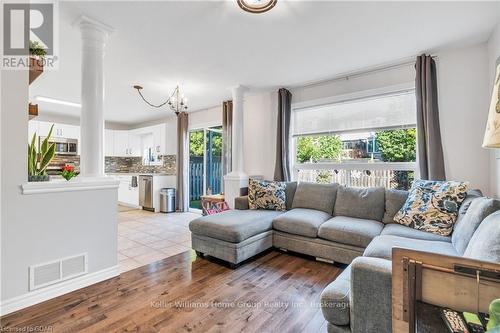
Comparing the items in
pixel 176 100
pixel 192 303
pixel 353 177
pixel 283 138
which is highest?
pixel 176 100

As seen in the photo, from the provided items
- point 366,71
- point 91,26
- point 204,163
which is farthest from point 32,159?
point 204,163

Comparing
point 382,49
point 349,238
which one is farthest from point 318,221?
point 382,49

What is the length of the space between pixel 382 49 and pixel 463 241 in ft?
7.09

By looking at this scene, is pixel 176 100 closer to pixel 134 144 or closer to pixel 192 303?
pixel 192 303

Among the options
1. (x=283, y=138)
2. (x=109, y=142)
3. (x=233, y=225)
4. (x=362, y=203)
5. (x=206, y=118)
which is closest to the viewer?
(x=233, y=225)

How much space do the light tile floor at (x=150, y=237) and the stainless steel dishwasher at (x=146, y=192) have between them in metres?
0.43

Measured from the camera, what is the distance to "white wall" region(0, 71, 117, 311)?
1754 millimetres

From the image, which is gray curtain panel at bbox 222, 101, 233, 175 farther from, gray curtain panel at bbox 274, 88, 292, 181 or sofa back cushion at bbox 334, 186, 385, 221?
sofa back cushion at bbox 334, 186, 385, 221

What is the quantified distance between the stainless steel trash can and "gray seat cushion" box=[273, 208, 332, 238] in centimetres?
351

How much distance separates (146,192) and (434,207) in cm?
567

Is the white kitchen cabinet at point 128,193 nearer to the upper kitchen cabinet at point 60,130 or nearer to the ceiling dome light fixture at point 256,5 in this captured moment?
the upper kitchen cabinet at point 60,130

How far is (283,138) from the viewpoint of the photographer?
3.99 metres

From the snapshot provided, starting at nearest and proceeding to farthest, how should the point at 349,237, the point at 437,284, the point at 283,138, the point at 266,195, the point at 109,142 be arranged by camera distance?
the point at 437,284 < the point at 349,237 < the point at 266,195 < the point at 283,138 < the point at 109,142

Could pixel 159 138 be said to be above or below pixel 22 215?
above
